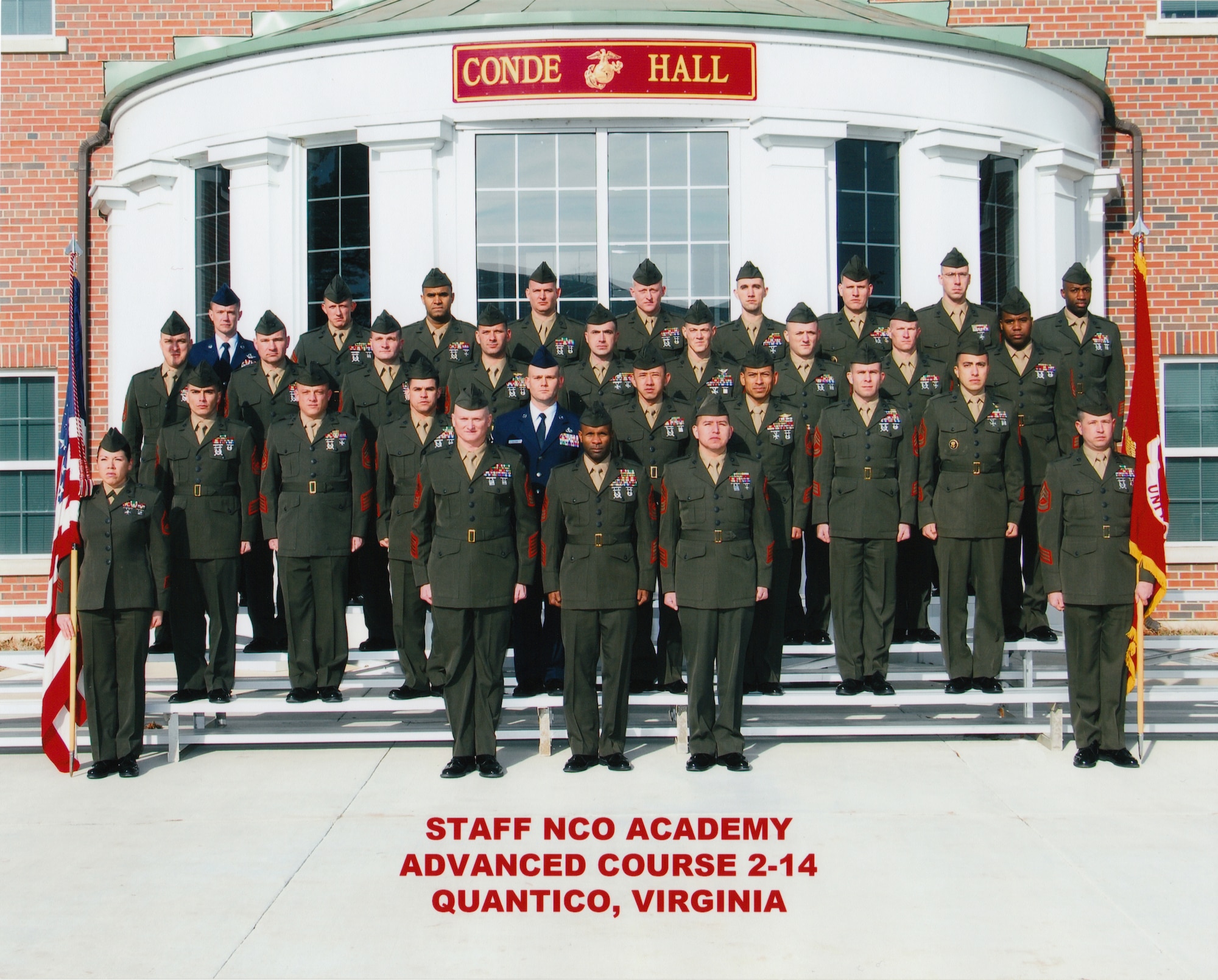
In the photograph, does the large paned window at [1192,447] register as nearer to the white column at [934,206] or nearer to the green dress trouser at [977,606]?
the white column at [934,206]

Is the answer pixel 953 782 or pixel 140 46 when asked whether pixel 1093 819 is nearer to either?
pixel 953 782

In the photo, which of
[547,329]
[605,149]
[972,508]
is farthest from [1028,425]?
[605,149]

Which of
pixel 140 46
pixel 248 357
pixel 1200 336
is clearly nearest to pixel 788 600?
pixel 248 357

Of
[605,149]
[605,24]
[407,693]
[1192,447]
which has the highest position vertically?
[605,24]

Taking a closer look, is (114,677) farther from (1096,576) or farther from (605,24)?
(605,24)

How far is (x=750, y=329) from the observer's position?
8.22m

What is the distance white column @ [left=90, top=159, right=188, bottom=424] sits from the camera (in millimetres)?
10453

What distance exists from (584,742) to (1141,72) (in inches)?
350

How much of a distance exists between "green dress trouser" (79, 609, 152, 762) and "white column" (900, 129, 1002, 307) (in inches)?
239

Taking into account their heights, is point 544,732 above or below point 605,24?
→ below

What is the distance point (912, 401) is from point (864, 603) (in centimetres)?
133

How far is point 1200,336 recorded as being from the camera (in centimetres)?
1180

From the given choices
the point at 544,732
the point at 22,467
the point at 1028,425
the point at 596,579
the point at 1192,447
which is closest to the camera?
the point at 596,579

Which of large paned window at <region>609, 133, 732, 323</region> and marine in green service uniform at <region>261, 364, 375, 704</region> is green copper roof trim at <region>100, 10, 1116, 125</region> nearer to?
large paned window at <region>609, 133, 732, 323</region>
